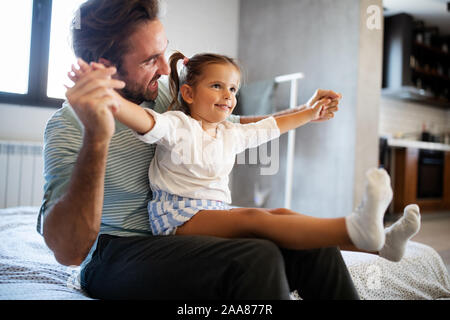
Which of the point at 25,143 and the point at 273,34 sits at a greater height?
the point at 273,34

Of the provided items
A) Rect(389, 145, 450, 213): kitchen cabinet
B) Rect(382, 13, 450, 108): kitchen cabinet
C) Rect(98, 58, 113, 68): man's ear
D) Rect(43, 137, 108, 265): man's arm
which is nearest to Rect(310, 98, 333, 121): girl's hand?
Rect(98, 58, 113, 68): man's ear

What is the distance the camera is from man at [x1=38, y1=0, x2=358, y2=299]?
65 cm

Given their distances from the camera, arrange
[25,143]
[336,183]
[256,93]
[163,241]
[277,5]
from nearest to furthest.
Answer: [163,241], [25,143], [336,183], [256,93], [277,5]

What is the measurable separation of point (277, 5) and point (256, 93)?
84 centimetres

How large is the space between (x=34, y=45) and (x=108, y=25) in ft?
2.34

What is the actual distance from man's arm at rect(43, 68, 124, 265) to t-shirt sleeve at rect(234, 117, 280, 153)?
1.54ft

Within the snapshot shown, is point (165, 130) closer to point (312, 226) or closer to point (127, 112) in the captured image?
point (127, 112)

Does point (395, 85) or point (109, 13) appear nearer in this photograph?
point (109, 13)

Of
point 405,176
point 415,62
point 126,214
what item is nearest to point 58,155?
point 126,214

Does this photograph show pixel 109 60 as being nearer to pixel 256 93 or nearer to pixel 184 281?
pixel 184 281

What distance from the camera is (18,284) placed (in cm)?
91

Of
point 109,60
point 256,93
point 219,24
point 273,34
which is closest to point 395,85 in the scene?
point 273,34

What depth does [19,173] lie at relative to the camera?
2432 millimetres

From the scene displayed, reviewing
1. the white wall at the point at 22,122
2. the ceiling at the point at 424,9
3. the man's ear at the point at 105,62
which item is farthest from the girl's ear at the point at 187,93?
the ceiling at the point at 424,9
